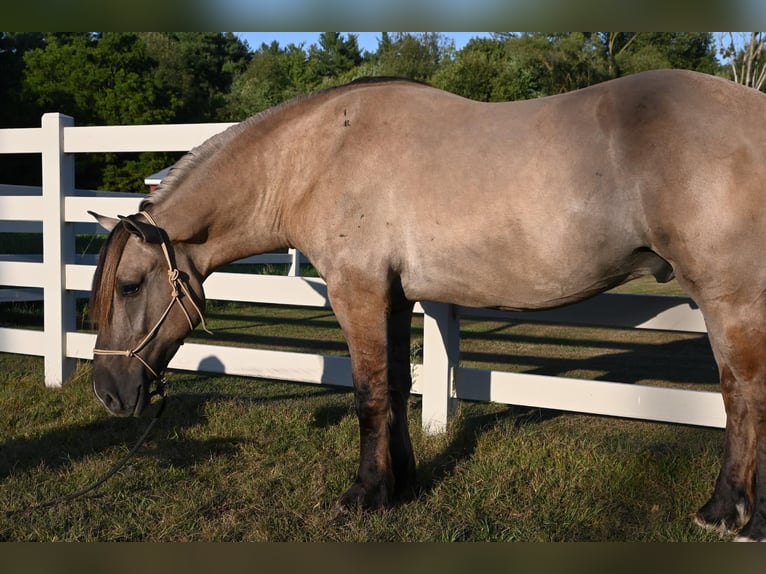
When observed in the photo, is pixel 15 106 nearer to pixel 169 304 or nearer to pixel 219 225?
pixel 219 225

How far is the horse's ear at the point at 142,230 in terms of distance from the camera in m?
3.24

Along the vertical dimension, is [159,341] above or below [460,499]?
above

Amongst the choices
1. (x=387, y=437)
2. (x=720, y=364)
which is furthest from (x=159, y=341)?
(x=720, y=364)

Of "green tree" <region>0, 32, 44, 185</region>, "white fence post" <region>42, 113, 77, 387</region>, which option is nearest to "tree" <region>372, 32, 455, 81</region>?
"green tree" <region>0, 32, 44, 185</region>

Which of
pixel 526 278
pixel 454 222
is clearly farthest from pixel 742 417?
pixel 454 222

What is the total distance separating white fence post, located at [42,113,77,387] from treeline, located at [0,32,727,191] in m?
20.9

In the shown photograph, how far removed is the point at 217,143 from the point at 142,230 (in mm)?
661

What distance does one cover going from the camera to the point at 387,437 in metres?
3.33

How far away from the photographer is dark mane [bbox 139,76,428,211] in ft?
11.6

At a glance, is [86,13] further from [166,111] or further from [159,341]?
[166,111]

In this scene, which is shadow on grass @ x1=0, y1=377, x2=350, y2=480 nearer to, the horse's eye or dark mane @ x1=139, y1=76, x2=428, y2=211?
the horse's eye

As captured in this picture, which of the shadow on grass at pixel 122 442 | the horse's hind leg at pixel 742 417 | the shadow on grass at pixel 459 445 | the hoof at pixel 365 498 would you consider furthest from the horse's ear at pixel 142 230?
the horse's hind leg at pixel 742 417

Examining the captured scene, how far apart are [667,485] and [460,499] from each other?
3.47 feet

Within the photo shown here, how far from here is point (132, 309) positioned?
3.38 m
